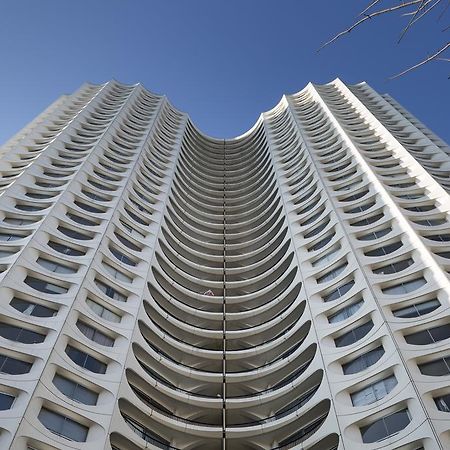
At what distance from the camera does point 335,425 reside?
25094mm

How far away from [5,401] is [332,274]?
22.7m

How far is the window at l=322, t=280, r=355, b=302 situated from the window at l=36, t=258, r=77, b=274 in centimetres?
1761

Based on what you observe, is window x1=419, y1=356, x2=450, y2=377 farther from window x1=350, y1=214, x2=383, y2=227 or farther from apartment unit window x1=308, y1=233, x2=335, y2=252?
apartment unit window x1=308, y1=233, x2=335, y2=252

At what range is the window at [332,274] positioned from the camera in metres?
35.4

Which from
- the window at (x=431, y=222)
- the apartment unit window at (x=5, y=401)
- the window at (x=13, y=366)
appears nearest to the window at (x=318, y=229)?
the window at (x=431, y=222)

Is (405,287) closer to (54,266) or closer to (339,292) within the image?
(339,292)

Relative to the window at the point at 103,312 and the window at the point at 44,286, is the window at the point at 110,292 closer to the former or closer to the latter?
the window at the point at 103,312

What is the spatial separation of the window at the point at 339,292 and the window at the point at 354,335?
3.62m

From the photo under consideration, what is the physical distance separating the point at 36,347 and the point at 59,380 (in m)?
2.14

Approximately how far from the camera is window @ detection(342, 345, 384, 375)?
27.3 metres

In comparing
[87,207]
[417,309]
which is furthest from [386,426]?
[87,207]

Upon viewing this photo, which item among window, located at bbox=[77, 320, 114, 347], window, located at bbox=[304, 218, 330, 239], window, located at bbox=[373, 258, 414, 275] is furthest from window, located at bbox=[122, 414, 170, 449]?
window, located at bbox=[304, 218, 330, 239]

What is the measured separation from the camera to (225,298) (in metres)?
42.1

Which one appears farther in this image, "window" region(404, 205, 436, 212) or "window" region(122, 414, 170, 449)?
"window" region(404, 205, 436, 212)
